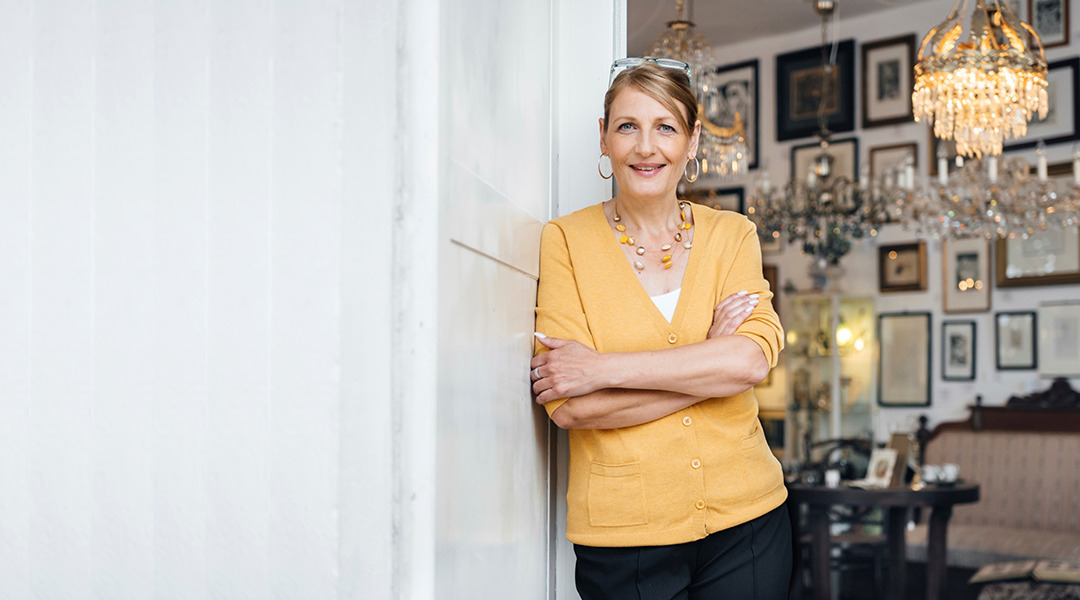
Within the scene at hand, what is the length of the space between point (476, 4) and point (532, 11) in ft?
1.33

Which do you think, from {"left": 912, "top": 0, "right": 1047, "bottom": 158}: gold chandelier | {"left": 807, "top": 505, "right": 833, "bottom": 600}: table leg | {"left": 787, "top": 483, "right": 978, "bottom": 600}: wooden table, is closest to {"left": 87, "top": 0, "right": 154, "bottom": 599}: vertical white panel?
{"left": 912, "top": 0, "right": 1047, "bottom": 158}: gold chandelier

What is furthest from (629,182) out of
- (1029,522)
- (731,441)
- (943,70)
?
(1029,522)

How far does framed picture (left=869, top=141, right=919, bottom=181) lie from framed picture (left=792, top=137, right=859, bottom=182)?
118 millimetres

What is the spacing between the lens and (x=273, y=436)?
108cm

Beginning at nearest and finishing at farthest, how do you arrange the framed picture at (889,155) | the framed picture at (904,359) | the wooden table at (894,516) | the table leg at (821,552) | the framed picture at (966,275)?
the wooden table at (894,516) → the table leg at (821,552) → the framed picture at (966,275) → the framed picture at (904,359) → the framed picture at (889,155)

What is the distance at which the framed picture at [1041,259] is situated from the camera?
5.44m

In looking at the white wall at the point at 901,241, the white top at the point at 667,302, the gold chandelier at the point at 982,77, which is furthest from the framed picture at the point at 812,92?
the white top at the point at 667,302

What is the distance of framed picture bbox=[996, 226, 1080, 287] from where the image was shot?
5.44 m

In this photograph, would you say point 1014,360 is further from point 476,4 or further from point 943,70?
point 476,4

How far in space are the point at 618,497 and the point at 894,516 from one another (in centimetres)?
352

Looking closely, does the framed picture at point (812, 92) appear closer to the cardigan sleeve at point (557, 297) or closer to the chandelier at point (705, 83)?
the chandelier at point (705, 83)

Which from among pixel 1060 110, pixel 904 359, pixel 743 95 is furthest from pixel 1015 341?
pixel 743 95

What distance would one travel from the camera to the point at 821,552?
4551 mm

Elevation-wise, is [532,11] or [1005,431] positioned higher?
[532,11]
